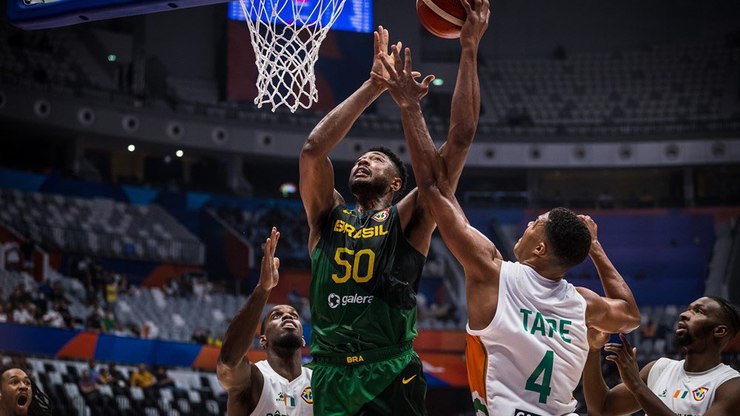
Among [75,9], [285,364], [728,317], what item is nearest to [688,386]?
[728,317]

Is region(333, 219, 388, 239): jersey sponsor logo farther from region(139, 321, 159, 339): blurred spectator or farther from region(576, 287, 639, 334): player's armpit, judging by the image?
region(139, 321, 159, 339): blurred spectator

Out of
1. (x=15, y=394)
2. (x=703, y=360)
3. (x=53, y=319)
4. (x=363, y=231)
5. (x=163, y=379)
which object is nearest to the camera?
(x=363, y=231)

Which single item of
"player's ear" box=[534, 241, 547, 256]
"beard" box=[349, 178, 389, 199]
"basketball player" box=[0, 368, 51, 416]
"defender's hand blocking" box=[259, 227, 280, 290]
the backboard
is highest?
the backboard

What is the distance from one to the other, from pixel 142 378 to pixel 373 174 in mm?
13384

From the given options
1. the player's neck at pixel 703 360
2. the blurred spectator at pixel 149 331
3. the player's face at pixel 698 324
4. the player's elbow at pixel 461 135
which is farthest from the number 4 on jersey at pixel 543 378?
the blurred spectator at pixel 149 331

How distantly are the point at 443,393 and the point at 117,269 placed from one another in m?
8.17

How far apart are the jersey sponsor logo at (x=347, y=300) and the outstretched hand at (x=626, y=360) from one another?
4.21ft

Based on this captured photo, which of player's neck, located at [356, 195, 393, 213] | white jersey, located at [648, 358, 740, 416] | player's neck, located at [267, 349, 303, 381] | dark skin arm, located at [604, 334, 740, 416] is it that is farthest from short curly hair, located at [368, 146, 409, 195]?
white jersey, located at [648, 358, 740, 416]

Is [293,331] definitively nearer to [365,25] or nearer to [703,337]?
[703,337]

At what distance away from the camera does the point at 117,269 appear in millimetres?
21422

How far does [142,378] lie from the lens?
54.5 ft

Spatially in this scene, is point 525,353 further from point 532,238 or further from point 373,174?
point 373,174

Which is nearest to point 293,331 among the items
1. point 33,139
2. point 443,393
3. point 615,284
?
point 615,284

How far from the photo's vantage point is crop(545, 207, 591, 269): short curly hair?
3875 millimetres
